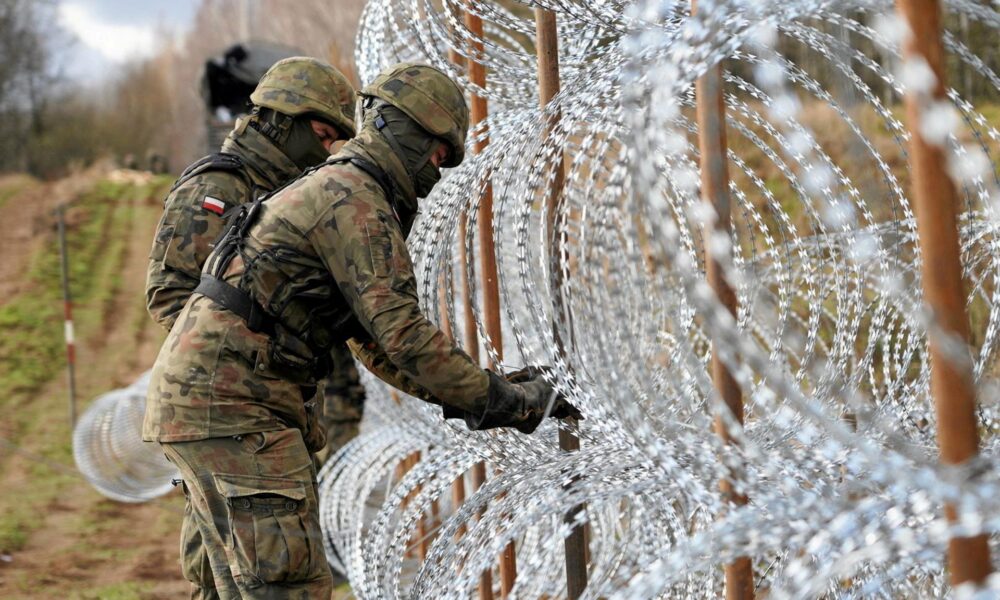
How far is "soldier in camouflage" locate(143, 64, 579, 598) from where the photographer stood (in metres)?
3.09

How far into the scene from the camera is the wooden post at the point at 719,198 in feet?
7.30

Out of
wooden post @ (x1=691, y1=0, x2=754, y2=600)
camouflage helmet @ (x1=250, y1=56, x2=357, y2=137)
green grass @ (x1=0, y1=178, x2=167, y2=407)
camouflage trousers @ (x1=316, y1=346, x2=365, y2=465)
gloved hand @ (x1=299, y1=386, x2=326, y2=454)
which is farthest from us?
green grass @ (x1=0, y1=178, x2=167, y2=407)

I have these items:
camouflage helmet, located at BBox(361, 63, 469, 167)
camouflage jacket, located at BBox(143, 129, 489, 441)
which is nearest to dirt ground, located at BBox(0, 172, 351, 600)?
camouflage jacket, located at BBox(143, 129, 489, 441)

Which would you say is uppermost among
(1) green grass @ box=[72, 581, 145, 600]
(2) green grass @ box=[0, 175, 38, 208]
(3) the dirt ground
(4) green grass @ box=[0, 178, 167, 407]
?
(2) green grass @ box=[0, 175, 38, 208]

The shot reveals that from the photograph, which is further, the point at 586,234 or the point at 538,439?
the point at 538,439

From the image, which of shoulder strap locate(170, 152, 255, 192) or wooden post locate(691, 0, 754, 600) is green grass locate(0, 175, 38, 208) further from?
wooden post locate(691, 0, 754, 600)

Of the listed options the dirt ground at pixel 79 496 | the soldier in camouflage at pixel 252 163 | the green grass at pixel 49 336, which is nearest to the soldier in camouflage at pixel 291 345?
the soldier in camouflage at pixel 252 163

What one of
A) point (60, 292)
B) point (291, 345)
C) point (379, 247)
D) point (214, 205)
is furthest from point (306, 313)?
point (60, 292)

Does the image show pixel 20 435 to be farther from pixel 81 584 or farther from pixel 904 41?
pixel 904 41

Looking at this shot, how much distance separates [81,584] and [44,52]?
4286 cm

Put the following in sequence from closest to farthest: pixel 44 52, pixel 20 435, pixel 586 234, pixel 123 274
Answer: pixel 586 234, pixel 20 435, pixel 123 274, pixel 44 52

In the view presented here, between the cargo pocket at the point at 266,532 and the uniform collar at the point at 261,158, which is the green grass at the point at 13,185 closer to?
the uniform collar at the point at 261,158

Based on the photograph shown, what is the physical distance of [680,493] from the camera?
2604 mm

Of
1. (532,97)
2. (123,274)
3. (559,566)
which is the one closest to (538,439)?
(559,566)
